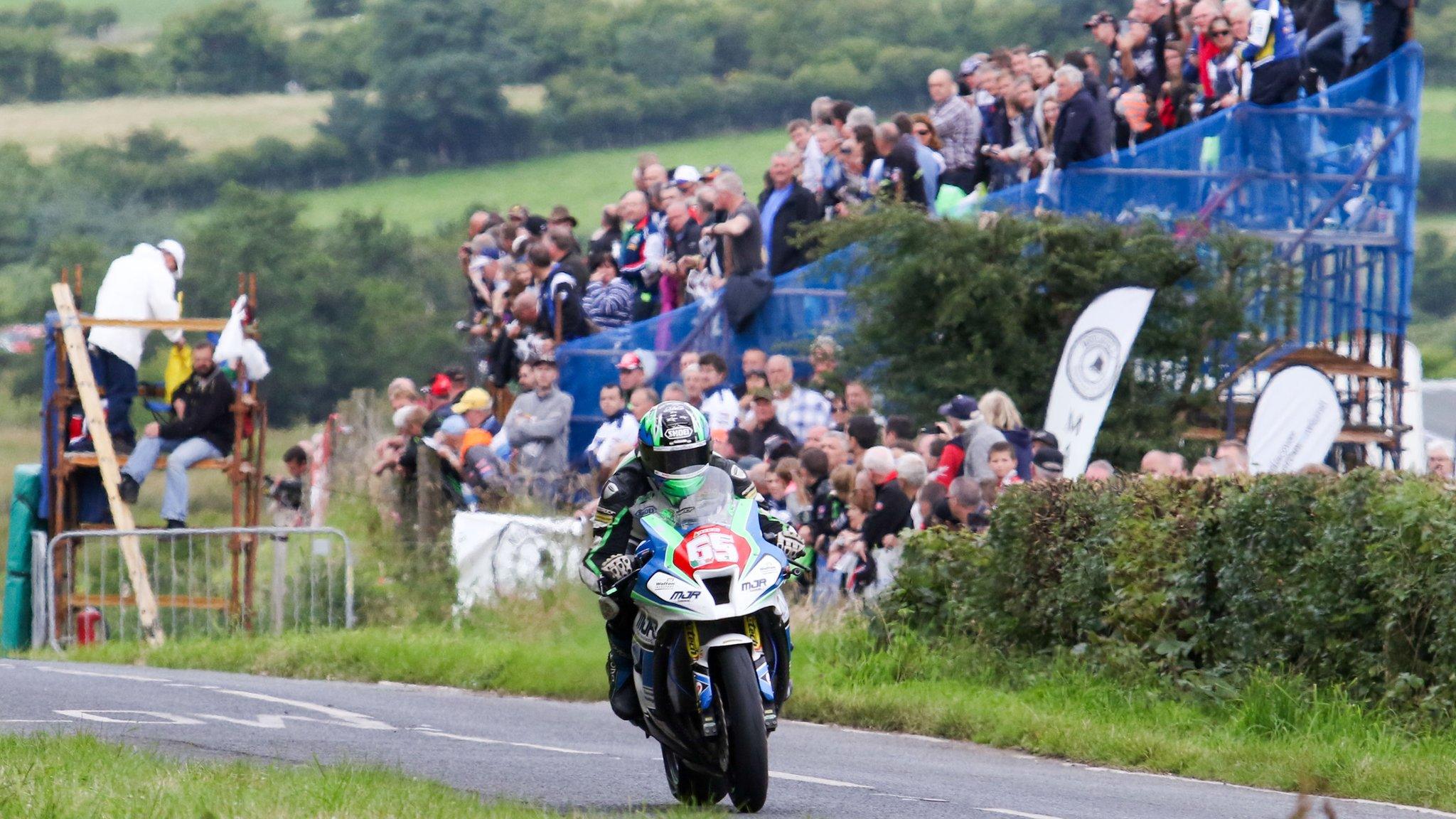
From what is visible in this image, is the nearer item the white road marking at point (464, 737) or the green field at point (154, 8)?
the white road marking at point (464, 737)

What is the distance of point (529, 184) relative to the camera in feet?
286

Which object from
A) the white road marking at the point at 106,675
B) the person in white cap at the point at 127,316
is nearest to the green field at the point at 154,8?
the person in white cap at the point at 127,316

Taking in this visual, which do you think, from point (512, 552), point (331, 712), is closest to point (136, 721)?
point (331, 712)

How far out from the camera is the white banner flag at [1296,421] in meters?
16.9

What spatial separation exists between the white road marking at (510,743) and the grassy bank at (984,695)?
2.40 metres

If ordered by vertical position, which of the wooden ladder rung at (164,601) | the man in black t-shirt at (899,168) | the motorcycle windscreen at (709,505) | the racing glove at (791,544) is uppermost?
the man in black t-shirt at (899,168)

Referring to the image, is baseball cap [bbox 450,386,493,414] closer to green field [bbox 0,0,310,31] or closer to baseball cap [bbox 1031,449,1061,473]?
baseball cap [bbox 1031,449,1061,473]

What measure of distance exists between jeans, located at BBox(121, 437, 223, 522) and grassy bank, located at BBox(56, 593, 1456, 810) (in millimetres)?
2426

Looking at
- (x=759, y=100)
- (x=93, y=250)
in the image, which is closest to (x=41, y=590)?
(x=93, y=250)

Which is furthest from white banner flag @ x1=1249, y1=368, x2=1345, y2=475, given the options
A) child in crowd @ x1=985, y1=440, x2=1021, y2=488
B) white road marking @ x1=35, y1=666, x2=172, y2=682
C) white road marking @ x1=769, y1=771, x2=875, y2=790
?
white road marking @ x1=35, y1=666, x2=172, y2=682

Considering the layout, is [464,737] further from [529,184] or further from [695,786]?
[529,184]

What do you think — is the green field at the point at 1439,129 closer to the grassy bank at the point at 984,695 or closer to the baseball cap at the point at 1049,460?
the baseball cap at the point at 1049,460

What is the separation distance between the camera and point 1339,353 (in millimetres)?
21297

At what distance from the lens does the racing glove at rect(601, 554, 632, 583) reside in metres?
9.48
